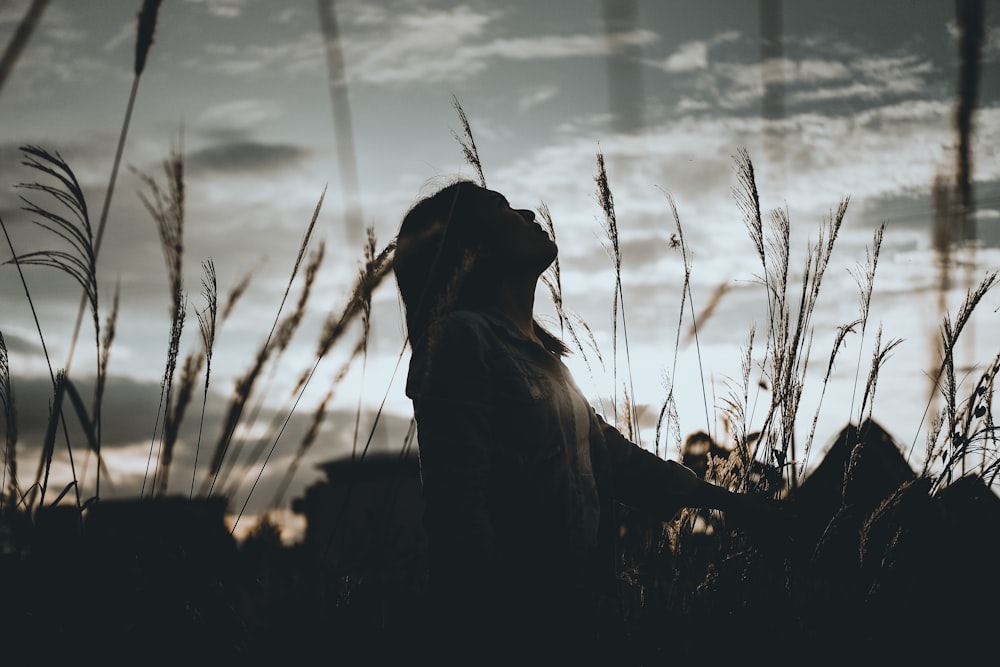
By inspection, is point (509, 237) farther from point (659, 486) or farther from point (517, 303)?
point (659, 486)

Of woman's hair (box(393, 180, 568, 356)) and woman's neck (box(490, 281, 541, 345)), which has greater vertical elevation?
woman's hair (box(393, 180, 568, 356))

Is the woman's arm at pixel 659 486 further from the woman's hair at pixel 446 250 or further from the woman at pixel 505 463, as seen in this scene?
the woman's hair at pixel 446 250

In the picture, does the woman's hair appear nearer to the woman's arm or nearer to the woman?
the woman

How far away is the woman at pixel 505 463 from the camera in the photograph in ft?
3.23

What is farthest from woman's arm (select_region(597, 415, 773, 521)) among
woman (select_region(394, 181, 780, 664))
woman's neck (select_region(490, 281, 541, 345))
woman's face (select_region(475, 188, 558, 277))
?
woman's face (select_region(475, 188, 558, 277))

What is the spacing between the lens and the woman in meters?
0.99

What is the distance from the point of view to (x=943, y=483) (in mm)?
1794

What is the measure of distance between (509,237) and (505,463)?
49cm

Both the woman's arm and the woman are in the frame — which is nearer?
the woman

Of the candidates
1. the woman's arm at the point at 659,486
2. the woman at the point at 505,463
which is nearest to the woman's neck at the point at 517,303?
the woman at the point at 505,463

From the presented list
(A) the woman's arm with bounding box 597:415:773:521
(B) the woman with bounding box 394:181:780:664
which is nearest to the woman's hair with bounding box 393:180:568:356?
(B) the woman with bounding box 394:181:780:664

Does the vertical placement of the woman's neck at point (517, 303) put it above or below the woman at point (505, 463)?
above

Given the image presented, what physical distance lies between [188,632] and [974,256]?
216cm

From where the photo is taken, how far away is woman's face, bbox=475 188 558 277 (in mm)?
1420
